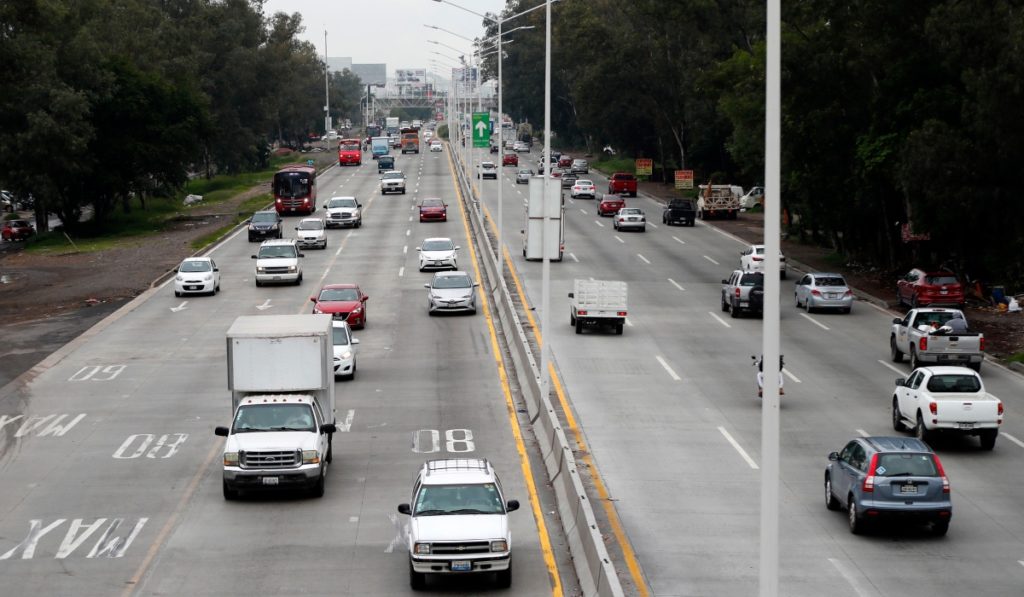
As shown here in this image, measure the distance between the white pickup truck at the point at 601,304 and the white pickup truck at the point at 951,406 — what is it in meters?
14.7

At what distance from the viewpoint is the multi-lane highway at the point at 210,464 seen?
19.7m

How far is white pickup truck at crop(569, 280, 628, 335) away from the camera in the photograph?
42719mm

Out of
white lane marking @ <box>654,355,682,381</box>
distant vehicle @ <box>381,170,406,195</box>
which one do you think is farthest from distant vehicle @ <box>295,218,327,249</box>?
distant vehicle @ <box>381,170,406,195</box>

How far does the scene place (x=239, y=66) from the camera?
128375mm

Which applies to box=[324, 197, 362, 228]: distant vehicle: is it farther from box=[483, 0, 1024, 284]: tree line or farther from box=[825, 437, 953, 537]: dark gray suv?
box=[825, 437, 953, 537]: dark gray suv

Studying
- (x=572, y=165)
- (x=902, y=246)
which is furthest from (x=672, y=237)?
(x=572, y=165)

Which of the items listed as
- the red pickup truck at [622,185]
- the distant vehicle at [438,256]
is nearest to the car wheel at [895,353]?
the distant vehicle at [438,256]

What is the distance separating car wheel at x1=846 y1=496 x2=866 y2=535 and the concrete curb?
4098 mm

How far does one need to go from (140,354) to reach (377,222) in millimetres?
39907

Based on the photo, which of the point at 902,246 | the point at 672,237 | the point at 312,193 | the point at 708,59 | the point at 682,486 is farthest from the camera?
the point at 708,59

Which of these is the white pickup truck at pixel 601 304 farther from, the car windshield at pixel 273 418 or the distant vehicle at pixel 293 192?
the distant vehicle at pixel 293 192

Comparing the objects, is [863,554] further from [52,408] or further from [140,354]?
[140,354]

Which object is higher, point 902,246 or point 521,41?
point 521,41

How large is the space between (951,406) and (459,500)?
12.7m
